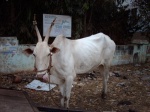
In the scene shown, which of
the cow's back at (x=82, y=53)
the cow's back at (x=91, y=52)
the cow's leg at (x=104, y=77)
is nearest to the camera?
the cow's back at (x=82, y=53)

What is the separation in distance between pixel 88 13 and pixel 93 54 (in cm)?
486

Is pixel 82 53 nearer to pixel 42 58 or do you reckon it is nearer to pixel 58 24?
pixel 42 58

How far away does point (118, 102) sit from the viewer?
5469mm

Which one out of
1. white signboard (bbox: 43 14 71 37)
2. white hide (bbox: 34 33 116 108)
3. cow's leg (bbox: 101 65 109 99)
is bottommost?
cow's leg (bbox: 101 65 109 99)

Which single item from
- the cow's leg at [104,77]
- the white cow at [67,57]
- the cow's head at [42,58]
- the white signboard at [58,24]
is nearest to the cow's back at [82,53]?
the white cow at [67,57]

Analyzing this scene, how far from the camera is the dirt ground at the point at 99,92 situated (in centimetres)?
522

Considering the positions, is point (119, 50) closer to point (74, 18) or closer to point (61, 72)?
point (74, 18)

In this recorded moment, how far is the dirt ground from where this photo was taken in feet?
17.1

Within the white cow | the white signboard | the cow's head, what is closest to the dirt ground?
the white cow

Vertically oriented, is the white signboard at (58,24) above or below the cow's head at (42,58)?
above

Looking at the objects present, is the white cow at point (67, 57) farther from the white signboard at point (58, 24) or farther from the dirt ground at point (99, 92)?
the white signboard at point (58, 24)

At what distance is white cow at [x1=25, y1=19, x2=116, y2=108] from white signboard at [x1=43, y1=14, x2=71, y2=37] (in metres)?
2.61

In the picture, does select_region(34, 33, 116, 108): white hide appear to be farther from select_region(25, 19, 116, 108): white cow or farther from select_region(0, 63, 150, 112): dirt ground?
select_region(0, 63, 150, 112): dirt ground

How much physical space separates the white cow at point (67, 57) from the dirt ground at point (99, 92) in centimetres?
46
